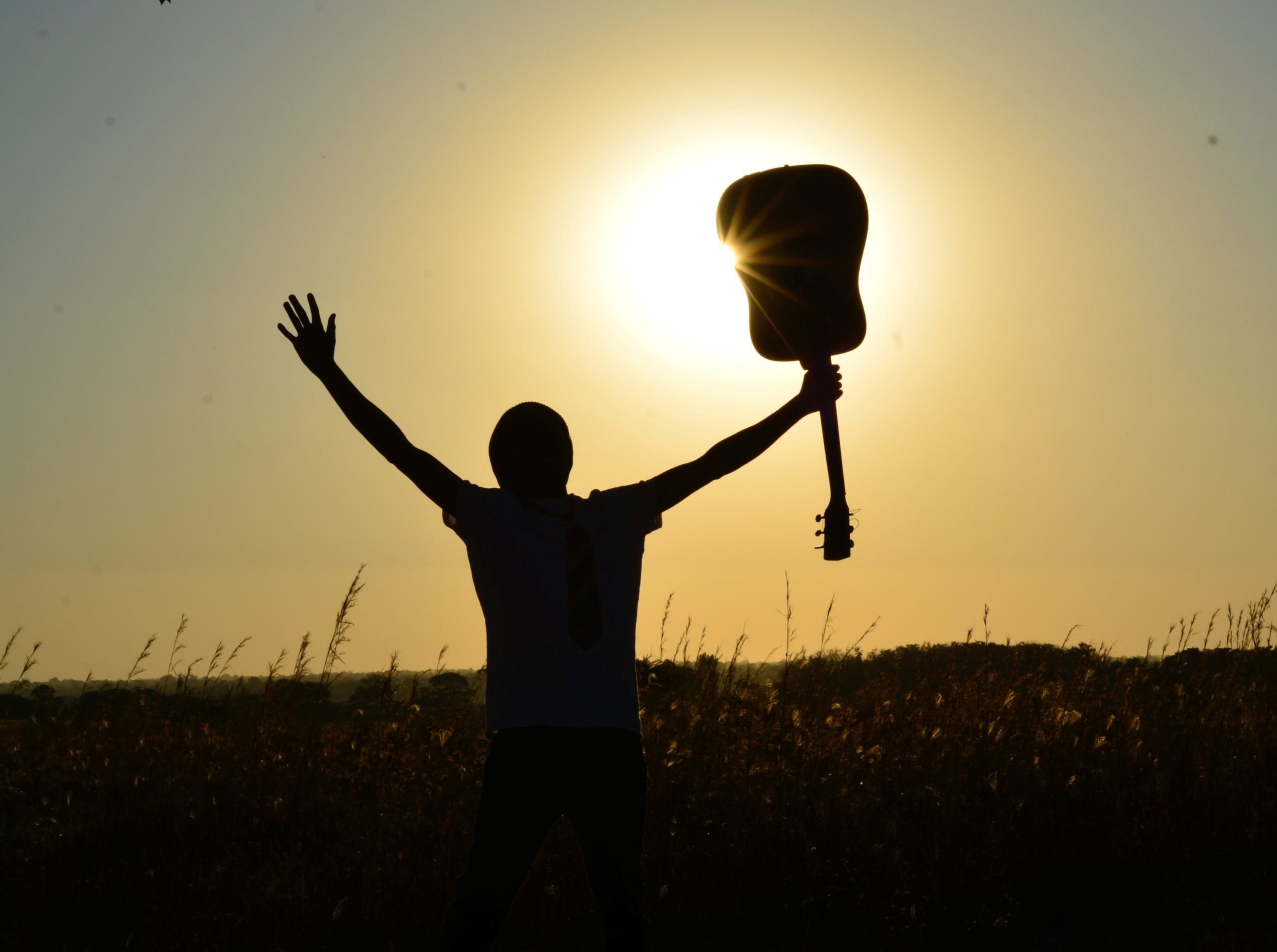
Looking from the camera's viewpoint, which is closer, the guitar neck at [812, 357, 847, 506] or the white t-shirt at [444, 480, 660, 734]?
the white t-shirt at [444, 480, 660, 734]

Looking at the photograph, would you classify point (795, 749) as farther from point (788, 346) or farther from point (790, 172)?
point (790, 172)

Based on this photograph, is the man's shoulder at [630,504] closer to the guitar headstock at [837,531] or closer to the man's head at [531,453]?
the man's head at [531,453]

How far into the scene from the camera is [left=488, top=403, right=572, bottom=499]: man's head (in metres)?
3.18

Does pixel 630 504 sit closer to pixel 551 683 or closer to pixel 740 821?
pixel 551 683

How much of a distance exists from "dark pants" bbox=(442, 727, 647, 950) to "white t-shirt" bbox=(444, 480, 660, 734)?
0.06 meters

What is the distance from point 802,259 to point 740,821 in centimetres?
288

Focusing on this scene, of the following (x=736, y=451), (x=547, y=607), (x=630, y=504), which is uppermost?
(x=736, y=451)

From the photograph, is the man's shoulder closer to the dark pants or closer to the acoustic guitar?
the dark pants

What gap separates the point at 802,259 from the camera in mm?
4059

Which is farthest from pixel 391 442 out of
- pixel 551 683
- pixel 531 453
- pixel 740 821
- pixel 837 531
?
pixel 740 821

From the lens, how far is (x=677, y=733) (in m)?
6.64

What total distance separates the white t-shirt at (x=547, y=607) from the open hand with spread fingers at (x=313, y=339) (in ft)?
2.15

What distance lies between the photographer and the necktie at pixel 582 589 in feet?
9.71

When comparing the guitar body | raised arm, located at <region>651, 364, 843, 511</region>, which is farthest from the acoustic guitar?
raised arm, located at <region>651, 364, 843, 511</region>
